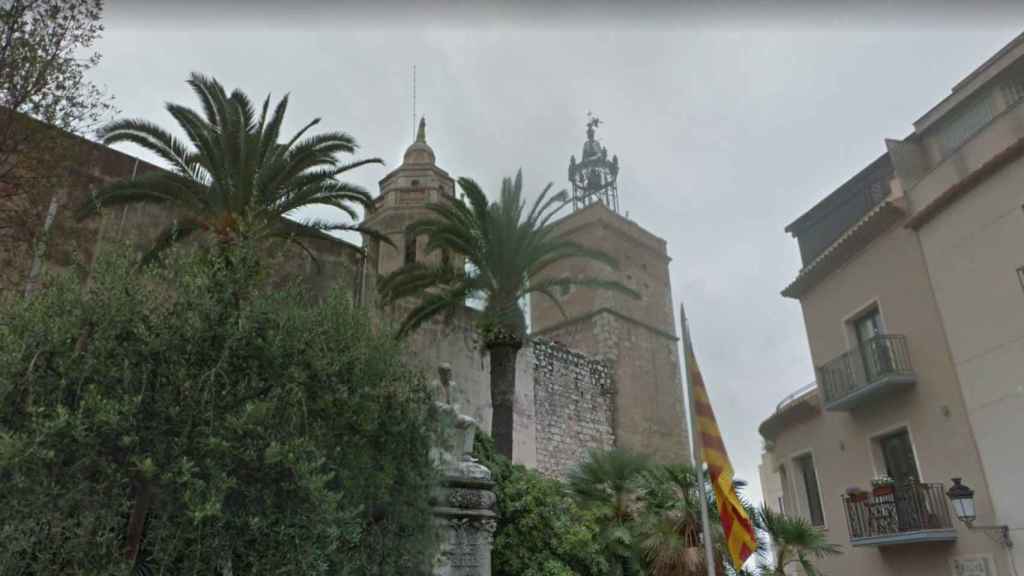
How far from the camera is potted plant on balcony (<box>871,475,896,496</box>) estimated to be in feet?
38.6

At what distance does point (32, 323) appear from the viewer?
6117mm

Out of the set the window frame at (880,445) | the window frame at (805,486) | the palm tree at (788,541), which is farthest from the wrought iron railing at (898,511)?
the window frame at (805,486)

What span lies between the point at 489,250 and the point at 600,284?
8.24 feet

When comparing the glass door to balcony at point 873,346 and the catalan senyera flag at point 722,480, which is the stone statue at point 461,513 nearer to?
the catalan senyera flag at point 722,480

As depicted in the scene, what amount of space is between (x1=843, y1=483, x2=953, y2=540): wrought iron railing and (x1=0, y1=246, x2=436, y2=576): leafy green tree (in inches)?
333

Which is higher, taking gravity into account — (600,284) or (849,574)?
(600,284)

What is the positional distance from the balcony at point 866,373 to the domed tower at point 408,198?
13.2 m

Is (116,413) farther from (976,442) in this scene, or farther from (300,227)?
(976,442)

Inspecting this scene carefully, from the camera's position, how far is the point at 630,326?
2738cm

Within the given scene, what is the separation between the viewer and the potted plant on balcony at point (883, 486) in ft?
38.6

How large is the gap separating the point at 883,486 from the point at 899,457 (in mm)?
1033

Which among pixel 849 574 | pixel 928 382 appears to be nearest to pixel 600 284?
pixel 928 382

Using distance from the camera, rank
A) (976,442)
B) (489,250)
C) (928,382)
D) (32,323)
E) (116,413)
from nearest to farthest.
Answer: (116,413)
(32,323)
(976,442)
(928,382)
(489,250)

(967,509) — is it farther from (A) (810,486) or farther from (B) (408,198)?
(B) (408,198)
